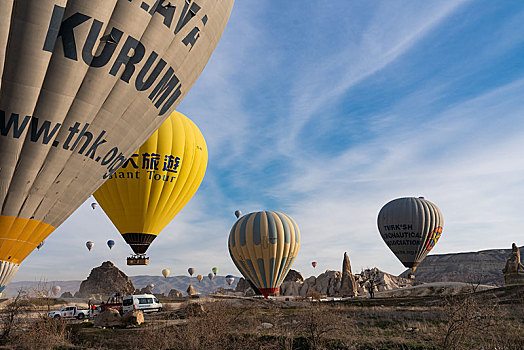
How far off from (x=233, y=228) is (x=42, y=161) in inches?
1551

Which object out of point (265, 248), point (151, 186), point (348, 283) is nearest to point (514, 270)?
point (348, 283)

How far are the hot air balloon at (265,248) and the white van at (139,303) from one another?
710 inches

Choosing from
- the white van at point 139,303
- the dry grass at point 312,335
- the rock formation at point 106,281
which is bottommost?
the dry grass at point 312,335

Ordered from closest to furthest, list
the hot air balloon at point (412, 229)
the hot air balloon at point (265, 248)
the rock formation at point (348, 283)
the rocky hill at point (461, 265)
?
1. the hot air balloon at point (265, 248)
2. the hot air balloon at point (412, 229)
3. the rock formation at point (348, 283)
4. the rocky hill at point (461, 265)

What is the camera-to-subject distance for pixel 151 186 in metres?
26.9

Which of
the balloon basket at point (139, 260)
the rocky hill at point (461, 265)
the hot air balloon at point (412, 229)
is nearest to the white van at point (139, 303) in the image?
the balloon basket at point (139, 260)

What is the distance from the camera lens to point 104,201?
2727 centimetres

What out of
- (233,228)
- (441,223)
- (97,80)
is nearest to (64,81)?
(97,80)

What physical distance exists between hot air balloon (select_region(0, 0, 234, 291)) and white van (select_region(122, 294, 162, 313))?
16533 mm

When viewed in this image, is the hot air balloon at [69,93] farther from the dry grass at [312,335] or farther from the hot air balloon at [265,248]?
the hot air balloon at [265,248]

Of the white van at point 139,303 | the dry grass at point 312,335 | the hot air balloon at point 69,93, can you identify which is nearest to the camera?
the hot air balloon at point 69,93

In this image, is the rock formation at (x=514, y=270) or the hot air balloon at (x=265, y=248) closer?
the hot air balloon at (x=265, y=248)

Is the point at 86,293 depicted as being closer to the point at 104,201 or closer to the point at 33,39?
the point at 104,201

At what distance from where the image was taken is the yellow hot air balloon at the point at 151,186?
26.6m
